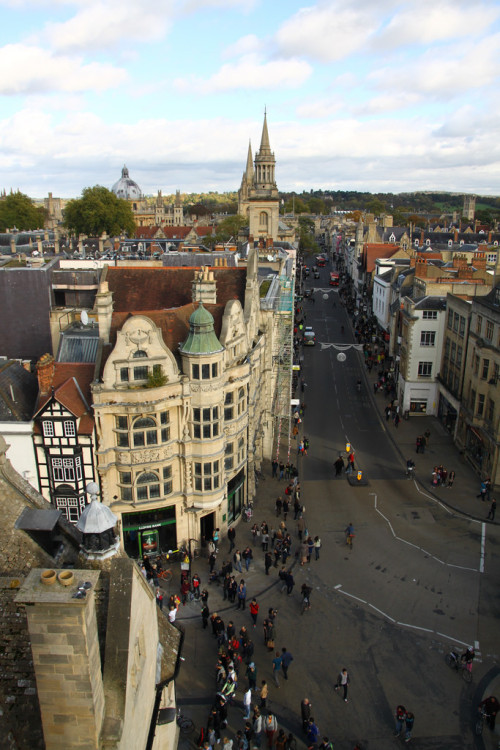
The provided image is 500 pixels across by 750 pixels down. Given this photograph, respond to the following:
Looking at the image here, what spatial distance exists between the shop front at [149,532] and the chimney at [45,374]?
7.52 m

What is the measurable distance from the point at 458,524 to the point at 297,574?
11.0m

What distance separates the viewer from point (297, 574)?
29.5 m

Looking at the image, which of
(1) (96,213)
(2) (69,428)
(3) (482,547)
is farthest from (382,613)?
(1) (96,213)

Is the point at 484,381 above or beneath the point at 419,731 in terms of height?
above

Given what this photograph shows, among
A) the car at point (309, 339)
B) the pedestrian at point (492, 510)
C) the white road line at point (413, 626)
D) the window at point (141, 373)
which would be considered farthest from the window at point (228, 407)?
the car at point (309, 339)

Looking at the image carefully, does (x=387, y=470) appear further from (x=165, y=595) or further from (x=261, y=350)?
(x=165, y=595)

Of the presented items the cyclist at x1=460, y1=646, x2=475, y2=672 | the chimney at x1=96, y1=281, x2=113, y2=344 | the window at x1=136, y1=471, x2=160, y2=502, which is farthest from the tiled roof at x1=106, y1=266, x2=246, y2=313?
the cyclist at x1=460, y1=646, x2=475, y2=672

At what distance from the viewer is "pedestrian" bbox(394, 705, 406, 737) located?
20.0 m

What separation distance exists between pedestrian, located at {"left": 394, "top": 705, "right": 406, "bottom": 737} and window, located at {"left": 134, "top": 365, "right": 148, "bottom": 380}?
56.6ft

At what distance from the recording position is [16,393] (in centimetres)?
3003

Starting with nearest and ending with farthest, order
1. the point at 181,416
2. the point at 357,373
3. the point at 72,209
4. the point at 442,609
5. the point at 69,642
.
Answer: the point at 69,642 < the point at 442,609 < the point at 181,416 < the point at 357,373 < the point at 72,209

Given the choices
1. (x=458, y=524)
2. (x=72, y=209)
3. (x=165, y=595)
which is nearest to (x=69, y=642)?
(x=165, y=595)

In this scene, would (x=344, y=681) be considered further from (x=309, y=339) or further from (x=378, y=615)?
(x=309, y=339)

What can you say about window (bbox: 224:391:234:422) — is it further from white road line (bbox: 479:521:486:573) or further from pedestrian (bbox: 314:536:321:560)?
white road line (bbox: 479:521:486:573)
